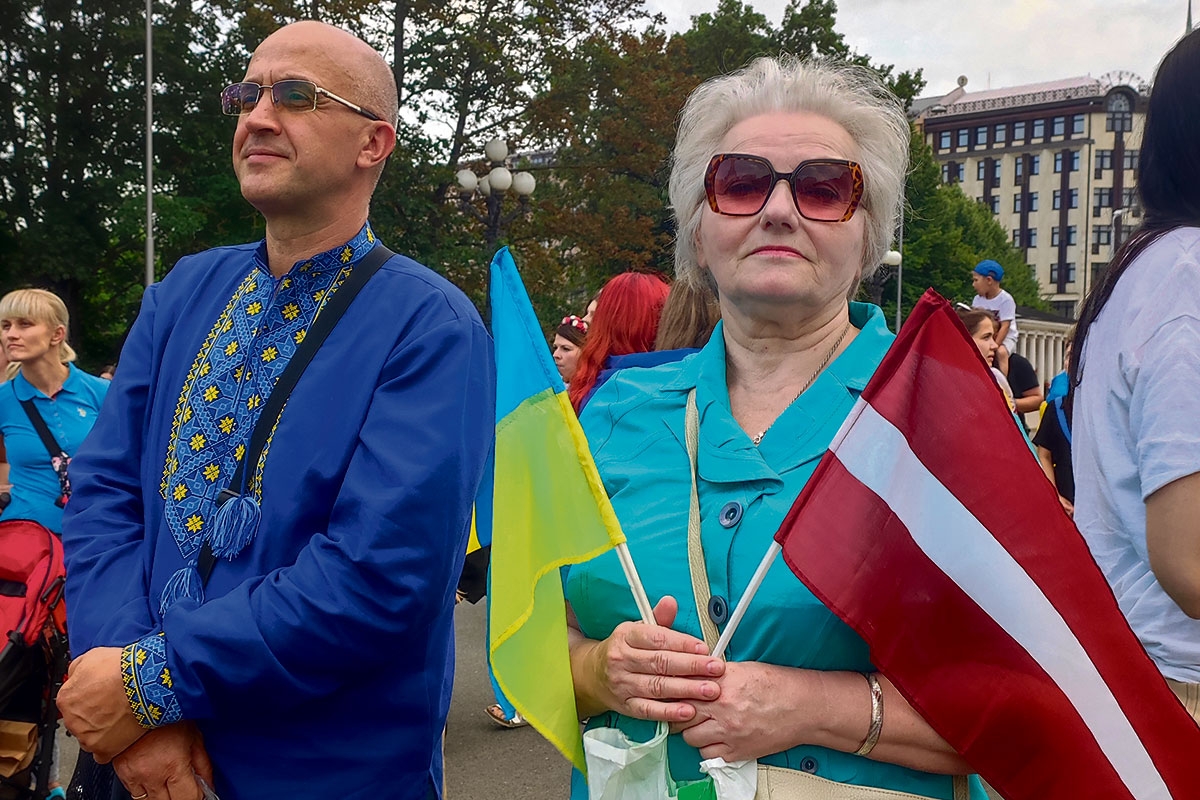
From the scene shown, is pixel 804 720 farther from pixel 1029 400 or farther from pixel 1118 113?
pixel 1118 113

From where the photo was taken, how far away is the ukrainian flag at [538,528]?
6.15 ft

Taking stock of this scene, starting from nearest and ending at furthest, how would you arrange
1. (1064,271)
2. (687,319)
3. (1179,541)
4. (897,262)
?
(1179,541)
(687,319)
(897,262)
(1064,271)

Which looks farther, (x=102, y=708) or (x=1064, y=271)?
(x=1064, y=271)

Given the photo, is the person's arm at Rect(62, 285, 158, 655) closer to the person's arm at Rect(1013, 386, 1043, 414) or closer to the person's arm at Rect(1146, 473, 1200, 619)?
the person's arm at Rect(1146, 473, 1200, 619)

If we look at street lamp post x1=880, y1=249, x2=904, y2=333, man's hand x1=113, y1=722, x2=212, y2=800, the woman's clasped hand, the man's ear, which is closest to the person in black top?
street lamp post x1=880, y1=249, x2=904, y2=333

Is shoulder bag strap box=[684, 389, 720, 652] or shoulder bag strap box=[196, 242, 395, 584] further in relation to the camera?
shoulder bag strap box=[196, 242, 395, 584]

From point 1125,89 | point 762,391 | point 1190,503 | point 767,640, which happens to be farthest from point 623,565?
point 1125,89

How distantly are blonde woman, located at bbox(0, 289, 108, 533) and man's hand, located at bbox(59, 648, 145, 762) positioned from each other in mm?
3023

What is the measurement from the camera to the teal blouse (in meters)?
1.75

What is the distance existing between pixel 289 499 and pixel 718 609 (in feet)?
2.77

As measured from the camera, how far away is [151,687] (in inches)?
76.6

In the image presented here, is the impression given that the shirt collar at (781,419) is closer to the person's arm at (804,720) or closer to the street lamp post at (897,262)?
the street lamp post at (897,262)

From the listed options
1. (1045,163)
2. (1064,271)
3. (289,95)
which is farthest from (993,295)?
(1064,271)

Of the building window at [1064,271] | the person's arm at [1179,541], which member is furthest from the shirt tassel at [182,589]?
the building window at [1064,271]
